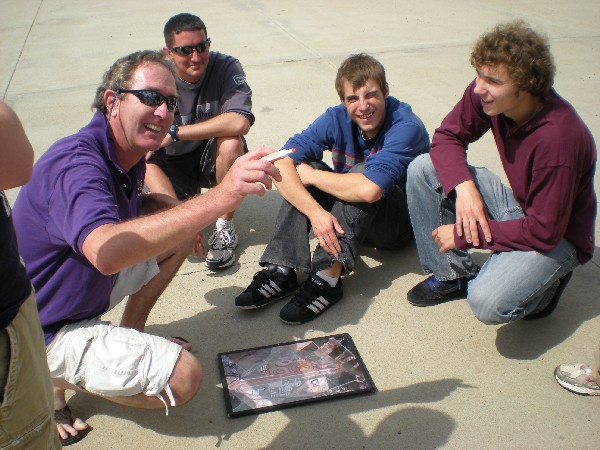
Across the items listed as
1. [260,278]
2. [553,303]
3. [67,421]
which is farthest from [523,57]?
[67,421]

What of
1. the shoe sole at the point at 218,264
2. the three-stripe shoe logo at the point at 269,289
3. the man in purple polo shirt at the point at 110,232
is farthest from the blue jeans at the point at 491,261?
the man in purple polo shirt at the point at 110,232

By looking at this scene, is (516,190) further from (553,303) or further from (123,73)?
(123,73)

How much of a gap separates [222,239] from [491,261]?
1.46 m

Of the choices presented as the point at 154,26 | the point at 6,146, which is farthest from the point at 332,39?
the point at 6,146

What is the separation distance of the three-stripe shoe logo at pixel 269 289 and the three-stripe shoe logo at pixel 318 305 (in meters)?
0.21

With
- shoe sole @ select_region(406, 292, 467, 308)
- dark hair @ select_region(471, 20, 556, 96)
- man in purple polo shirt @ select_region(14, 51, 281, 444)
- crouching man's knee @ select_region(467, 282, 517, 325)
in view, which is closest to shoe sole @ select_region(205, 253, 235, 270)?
man in purple polo shirt @ select_region(14, 51, 281, 444)

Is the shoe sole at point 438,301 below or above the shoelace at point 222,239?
below

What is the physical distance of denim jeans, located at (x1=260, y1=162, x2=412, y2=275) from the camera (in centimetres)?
313

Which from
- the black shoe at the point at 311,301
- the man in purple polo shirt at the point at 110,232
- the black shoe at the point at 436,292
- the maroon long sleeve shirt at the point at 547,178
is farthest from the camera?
the black shoe at the point at 436,292

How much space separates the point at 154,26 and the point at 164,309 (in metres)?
6.35

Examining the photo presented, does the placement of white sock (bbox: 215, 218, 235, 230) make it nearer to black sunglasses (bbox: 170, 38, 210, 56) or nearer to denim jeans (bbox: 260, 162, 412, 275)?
denim jeans (bbox: 260, 162, 412, 275)

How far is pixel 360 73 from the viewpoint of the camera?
10.4 ft

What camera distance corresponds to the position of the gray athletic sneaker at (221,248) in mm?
3477

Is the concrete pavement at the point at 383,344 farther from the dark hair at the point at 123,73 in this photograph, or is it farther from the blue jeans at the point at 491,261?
the dark hair at the point at 123,73
